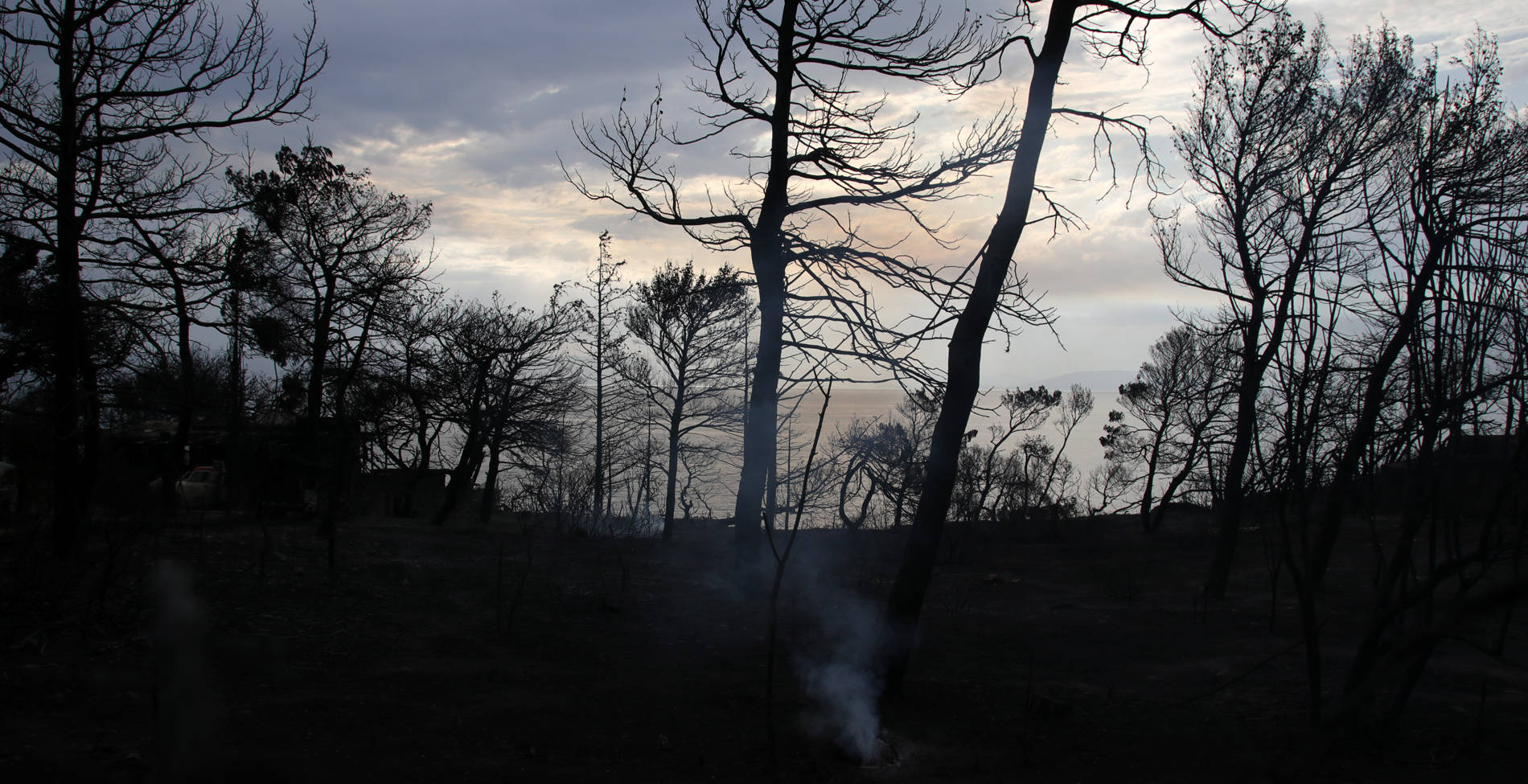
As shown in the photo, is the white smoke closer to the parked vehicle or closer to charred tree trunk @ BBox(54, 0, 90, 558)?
charred tree trunk @ BBox(54, 0, 90, 558)

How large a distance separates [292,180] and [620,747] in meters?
16.8

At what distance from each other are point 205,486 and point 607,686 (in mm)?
17322

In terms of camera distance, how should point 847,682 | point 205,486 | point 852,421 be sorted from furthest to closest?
point 852,421
point 205,486
point 847,682

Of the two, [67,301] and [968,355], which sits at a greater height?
[67,301]

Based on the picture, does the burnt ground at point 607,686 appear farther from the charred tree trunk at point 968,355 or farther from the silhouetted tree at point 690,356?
the silhouetted tree at point 690,356

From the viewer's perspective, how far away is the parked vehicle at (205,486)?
17.8m

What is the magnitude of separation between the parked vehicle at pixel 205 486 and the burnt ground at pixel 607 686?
8470 millimetres

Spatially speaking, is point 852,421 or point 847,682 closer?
point 847,682

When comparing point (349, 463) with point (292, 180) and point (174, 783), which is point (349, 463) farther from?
point (174, 783)

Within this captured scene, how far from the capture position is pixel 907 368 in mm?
7891

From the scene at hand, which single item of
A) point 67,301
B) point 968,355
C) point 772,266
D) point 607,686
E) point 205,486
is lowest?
point 607,686

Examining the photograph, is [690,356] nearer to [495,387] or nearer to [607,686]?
[495,387]

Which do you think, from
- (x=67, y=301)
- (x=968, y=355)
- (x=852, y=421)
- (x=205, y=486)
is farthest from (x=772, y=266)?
(x=852, y=421)

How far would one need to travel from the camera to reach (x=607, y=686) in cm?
637
